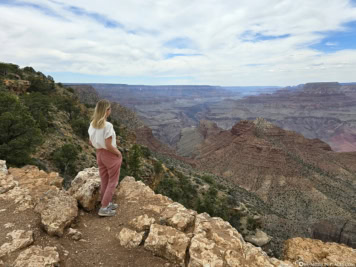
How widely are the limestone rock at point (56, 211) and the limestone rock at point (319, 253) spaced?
624 centimetres

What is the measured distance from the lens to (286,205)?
179 ft

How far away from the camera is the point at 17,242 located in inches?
176

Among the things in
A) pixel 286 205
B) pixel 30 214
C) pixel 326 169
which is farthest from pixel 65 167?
pixel 326 169

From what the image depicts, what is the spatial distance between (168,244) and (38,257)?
252cm

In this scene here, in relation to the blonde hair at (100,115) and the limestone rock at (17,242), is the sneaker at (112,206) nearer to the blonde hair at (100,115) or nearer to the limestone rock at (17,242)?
the limestone rock at (17,242)

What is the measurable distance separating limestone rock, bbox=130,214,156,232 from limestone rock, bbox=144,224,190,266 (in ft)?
1.26

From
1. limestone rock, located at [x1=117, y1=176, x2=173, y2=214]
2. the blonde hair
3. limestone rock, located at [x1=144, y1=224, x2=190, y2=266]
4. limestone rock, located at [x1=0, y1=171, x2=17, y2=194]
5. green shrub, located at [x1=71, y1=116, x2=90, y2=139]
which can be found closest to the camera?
limestone rock, located at [x1=144, y1=224, x2=190, y2=266]

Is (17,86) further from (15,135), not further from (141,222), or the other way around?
(141,222)

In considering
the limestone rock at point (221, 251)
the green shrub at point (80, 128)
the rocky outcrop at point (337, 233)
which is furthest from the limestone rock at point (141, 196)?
the rocky outcrop at point (337, 233)

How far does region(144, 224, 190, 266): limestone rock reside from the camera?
463 centimetres

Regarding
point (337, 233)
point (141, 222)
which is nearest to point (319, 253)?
point (141, 222)

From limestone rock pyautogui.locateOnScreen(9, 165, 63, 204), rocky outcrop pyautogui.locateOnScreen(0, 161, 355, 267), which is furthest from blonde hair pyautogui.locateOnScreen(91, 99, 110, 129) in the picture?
limestone rock pyautogui.locateOnScreen(9, 165, 63, 204)

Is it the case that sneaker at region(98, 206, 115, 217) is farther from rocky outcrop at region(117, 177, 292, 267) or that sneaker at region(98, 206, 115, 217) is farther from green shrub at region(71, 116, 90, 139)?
green shrub at region(71, 116, 90, 139)

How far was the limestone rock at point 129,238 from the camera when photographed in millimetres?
5000
